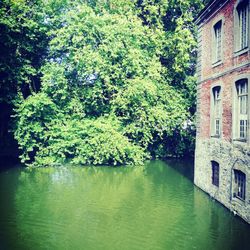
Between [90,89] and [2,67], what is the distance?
6.41 meters

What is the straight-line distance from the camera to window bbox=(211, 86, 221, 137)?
13391 millimetres

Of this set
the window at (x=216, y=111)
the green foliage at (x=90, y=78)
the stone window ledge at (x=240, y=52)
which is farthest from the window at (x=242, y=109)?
the green foliage at (x=90, y=78)

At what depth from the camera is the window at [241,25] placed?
36.5 feet

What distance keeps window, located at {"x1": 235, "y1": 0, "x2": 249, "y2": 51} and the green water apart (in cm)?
664

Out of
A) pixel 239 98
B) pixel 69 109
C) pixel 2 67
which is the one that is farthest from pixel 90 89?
pixel 239 98

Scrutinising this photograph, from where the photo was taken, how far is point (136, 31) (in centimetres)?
2081

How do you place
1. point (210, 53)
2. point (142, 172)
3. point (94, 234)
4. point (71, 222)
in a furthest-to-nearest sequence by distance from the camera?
1. point (142, 172)
2. point (210, 53)
3. point (71, 222)
4. point (94, 234)

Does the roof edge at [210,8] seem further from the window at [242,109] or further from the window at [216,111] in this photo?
the window at [242,109]

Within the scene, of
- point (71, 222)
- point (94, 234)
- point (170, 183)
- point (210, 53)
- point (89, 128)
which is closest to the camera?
point (94, 234)

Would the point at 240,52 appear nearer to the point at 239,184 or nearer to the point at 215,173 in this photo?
the point at 239,184

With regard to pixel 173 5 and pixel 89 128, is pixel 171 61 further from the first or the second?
pixel 89 128

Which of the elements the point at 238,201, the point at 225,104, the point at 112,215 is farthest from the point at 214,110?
the point at 112,215

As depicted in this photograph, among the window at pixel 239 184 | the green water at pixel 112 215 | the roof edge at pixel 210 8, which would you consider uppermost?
the roof edge at pixel 210 8

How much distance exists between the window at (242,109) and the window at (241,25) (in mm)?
1412
